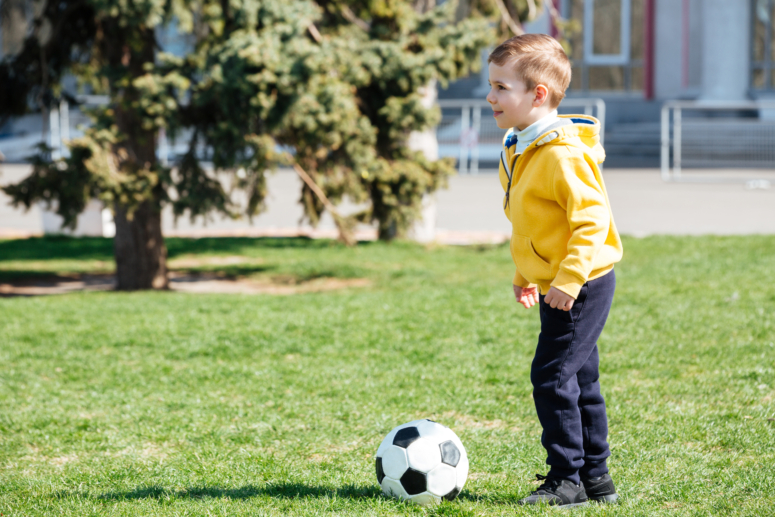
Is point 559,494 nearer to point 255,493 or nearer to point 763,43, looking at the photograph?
point 255,493

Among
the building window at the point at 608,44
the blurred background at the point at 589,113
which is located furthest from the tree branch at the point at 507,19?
the building window at the point at 608,44

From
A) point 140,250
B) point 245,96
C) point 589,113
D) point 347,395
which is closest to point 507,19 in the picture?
point 245,96

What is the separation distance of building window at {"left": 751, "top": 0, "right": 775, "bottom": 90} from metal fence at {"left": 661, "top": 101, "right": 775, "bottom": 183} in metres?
3.34

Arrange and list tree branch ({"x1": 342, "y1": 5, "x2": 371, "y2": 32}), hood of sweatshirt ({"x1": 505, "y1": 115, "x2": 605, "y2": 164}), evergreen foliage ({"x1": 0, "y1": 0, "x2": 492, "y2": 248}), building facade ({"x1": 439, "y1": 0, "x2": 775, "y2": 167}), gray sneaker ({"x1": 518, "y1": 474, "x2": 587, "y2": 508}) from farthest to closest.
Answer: building facade ({"x1": 439, "y1": 0, "x2": 775, "y2": 167})
tree branch ({"x1": 342, "y1": 5, "x2": 371, "y2": 32})
evergreen foliage ({"x1": 0, "y1": 0, "x2": 492, "y2": 248})
gray sneaker ({"x1": 518, "y1": 474, "x2": 587, "y2": 508})
hood of sweatshirt ({"x1": 505, "y1": 115, "x2": 605, "y2": 164})

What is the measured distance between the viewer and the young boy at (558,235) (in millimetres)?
2910

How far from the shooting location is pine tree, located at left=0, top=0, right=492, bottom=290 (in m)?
8.01

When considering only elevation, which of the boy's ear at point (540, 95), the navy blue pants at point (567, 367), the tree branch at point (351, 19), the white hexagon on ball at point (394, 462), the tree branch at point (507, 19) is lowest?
the white hexagon on ball at point (394, 462)

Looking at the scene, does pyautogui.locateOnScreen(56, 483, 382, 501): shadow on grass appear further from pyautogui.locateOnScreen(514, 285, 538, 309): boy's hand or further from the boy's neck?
the boy's neck

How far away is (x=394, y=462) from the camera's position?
3309 millimetres

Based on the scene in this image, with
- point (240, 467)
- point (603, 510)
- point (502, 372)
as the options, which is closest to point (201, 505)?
point (240, 467)

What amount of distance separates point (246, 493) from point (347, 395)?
58.9 inches

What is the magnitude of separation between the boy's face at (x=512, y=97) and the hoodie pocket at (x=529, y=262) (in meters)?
0.44

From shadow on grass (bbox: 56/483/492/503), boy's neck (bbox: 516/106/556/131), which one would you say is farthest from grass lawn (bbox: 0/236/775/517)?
boy's neck (bbox: 516/106/556/131)

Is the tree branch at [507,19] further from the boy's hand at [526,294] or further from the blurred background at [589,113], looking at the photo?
the boy's hand at [526,294]
